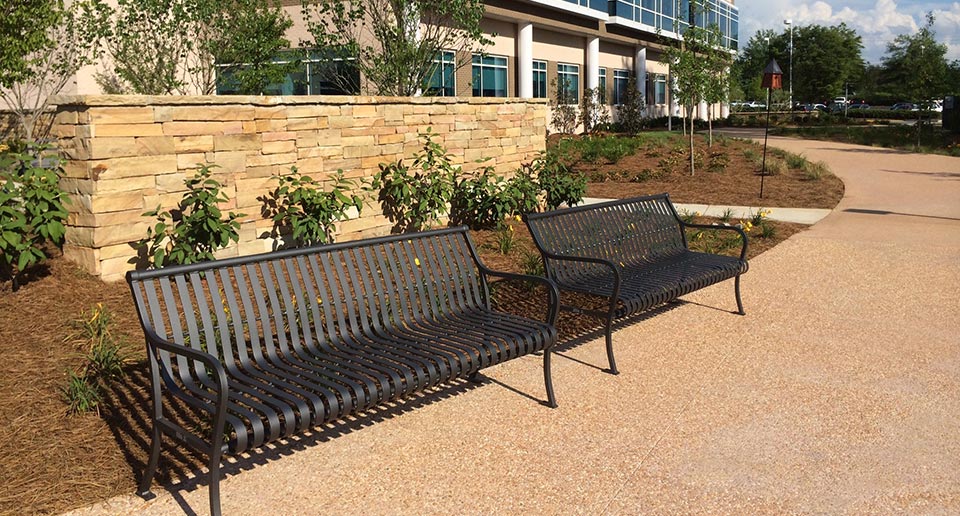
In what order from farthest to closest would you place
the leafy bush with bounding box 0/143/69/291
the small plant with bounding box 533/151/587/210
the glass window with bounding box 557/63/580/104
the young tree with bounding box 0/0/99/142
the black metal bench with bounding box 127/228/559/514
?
the glass window with bounding box 557/63/580/104, the young tree with bounding box 0/0/99/142, the small plant with bounding box 533/151/587/210, the leafy bush with bounding box 0/143/69/291, the black metal bench with bounding box 127/228/559/514

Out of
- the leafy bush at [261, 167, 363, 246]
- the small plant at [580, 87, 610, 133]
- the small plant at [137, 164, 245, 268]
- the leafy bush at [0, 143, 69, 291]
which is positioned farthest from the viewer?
the small plant at [580, 87, 610, 133]

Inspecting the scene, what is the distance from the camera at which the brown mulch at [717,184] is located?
14.9m

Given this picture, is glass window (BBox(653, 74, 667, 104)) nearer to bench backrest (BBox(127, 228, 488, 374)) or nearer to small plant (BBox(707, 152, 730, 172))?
small plant (BBox(707, 152, 730, 172))

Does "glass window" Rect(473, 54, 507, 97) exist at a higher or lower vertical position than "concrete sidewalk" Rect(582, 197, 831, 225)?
higher

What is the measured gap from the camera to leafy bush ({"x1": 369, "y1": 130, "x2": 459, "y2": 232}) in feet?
31.4

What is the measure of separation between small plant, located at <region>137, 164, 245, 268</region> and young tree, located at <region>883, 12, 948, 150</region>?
2565 cm

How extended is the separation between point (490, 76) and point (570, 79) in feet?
22.1

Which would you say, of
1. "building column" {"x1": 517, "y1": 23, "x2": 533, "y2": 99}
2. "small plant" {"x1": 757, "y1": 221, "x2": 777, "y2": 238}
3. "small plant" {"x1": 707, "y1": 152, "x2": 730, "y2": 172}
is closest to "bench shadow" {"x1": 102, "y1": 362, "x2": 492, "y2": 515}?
"small plant" {"x1": 757, "y1": 221, "x2": 777, "y2": 238}

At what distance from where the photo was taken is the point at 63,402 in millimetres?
4852

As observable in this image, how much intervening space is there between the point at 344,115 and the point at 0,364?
4653mm

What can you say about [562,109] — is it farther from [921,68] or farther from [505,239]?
[505,239]

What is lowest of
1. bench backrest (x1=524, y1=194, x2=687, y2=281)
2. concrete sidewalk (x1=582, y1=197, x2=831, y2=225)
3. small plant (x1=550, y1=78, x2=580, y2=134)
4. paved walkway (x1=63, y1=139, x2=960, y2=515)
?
paved walkway (x1=63, y1=139, x2=960, y2=515)

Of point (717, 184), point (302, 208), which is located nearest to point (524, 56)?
point (717, 184)

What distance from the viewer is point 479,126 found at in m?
11.3
